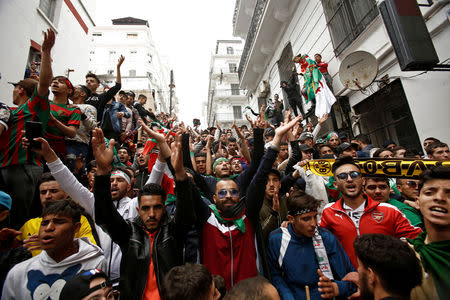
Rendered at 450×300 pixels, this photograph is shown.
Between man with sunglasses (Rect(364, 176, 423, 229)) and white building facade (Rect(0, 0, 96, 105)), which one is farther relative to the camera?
white building facade (Rect(0, 0, 96, 105))

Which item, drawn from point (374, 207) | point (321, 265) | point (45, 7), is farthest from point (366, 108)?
point (45, 7)

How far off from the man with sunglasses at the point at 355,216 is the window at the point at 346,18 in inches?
232

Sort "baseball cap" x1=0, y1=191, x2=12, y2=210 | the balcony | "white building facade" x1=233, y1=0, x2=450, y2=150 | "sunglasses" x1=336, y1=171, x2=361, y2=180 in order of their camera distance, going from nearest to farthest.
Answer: "baseball cap" x1=0, y1=191, x2=12, y2=210 < "sunglasses" x1=336, y1=171, x2=361, y2=180 < "white building facade" x1=233, y1=0, x2=450, y2=150 < the balcony

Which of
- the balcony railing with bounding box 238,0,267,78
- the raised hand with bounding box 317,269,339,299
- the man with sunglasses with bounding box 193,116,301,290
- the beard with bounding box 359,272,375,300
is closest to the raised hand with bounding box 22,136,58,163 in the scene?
the man with sunglasses with bounding box 193,116,301,290

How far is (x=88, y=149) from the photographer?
4.28 metres

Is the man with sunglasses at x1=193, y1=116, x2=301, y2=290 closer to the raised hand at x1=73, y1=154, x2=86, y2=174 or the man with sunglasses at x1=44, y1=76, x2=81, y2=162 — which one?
the man with sunglasses at x1=44, y1=76, x2=81, y2=162

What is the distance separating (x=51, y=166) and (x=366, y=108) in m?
7.87

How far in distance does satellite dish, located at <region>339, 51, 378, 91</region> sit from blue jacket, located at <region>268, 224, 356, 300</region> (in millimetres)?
5228

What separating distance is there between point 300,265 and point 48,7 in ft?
41.8

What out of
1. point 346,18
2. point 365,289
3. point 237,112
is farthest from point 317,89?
point 237,112

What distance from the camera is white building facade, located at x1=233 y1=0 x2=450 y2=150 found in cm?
486

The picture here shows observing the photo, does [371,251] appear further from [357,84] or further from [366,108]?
[366,108]

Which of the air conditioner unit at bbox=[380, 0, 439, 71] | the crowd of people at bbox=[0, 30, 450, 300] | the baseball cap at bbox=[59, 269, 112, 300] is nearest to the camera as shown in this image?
the baseball cap at bbox=[59, 269, 112, 300]

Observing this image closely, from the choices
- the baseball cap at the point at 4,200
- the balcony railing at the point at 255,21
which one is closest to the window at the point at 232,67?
the balcony railing at the point at 255,21
